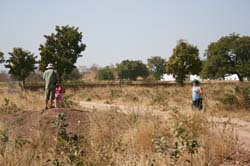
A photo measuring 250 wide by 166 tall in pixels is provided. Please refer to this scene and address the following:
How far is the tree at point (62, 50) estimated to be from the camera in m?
39.4

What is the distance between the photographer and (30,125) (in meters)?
8.41

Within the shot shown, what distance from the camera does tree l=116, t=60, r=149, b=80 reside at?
9744 centimetres

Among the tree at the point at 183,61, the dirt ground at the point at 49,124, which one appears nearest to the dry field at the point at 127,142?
the dirt ground at the point at 49,124

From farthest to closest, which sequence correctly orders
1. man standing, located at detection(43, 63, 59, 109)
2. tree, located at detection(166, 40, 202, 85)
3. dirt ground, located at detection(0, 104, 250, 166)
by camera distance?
1. tree, located at detection(166, 40, 202, 85)
2. man standing, located at detection(43, 63, 59, 109)
3. dirt ground, located at detection(0, 104, 250, 166)

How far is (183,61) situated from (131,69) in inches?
2091

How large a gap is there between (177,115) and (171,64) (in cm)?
3888

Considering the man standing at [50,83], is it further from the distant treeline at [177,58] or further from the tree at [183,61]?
the tree at [183,61]

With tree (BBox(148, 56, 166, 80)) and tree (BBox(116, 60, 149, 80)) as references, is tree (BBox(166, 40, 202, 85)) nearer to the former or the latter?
tree (BBox(116, 60, 149, 80))

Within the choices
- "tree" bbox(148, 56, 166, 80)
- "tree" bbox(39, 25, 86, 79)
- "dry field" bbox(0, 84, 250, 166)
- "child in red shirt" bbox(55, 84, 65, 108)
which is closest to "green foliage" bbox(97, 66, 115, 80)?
"tree" bbox(148, 56, 166, 80)

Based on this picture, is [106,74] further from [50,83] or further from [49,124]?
[49,124]

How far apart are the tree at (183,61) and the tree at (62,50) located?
13.2 meters

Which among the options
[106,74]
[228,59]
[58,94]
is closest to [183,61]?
[228,59]

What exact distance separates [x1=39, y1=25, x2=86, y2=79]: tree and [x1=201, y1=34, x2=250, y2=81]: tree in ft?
64.9

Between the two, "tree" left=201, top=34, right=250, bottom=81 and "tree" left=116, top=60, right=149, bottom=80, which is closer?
"tree" left=201, top=34, right=250, bottom=81
